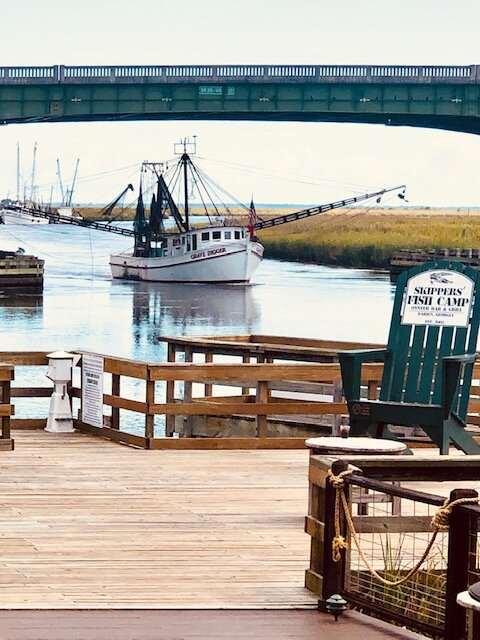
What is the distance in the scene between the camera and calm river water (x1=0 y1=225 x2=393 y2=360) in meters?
50.0

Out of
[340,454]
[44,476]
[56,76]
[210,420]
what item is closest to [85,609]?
[340,454]

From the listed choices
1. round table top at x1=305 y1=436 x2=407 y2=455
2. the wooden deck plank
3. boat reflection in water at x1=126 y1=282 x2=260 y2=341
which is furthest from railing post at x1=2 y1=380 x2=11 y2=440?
boat reflection in water at x1=126 y1=282 x2=260 y2=341

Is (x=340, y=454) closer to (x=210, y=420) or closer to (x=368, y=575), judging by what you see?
(x=368, y=575)

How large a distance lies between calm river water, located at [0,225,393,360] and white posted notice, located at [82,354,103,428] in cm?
2869

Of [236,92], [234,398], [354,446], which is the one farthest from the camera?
[236,92]

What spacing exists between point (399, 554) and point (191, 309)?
199ft

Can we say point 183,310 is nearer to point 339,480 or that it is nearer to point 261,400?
point 261,400

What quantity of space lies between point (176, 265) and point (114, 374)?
77.9 m

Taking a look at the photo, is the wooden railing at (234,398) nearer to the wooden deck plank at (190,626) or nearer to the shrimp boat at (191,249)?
the wooden deck plank at (190,626)

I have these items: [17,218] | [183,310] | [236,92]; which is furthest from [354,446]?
[17,218]

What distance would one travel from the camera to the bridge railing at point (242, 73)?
203ft

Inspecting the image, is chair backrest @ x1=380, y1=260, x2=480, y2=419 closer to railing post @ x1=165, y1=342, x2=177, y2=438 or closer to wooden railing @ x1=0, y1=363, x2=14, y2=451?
railing post @ x1=165, y1=342, x2=177, y2=438

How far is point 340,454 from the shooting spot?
762cm

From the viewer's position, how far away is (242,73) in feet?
207
